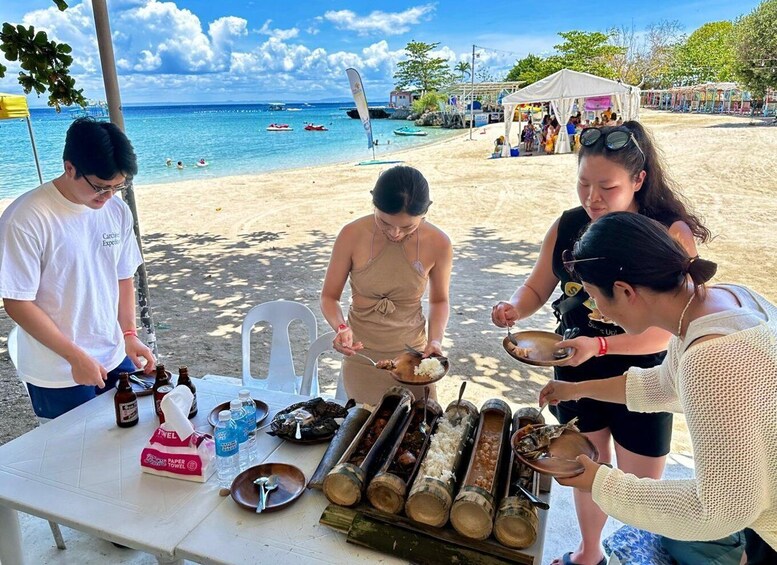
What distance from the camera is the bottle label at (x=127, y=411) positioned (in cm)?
201

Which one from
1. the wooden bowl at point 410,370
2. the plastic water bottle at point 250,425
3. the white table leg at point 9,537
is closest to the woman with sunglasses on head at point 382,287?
the wooden bowl at point 410,370

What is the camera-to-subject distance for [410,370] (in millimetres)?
2133

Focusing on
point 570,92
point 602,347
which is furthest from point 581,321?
point 570,92

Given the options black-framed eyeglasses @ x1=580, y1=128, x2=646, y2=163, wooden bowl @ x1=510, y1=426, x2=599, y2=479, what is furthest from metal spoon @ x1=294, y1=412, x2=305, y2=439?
black-framed eyeglasses @ x1=580, y1=128, x2=646, y2=163

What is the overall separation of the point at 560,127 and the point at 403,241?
697 inches

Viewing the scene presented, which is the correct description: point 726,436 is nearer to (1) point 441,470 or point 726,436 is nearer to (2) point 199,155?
(1) point 441,470

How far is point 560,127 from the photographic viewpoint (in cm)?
1806

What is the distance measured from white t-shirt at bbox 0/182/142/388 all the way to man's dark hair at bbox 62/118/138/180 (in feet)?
0.78

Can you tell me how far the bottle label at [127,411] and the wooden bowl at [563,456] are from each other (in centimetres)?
152

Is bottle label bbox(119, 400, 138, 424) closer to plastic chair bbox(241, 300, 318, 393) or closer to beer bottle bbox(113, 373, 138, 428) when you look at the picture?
beer bottle bbox(113, 373, 138, 428)

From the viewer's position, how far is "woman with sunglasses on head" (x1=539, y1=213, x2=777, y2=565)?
1040 millimetres

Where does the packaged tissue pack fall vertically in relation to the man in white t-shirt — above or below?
below

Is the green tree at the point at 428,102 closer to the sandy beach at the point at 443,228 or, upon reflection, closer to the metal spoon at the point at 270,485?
the sandy beach at the point at 443,228

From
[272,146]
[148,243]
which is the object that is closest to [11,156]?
[272,146]
